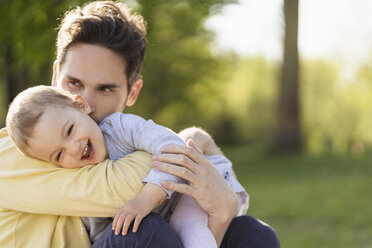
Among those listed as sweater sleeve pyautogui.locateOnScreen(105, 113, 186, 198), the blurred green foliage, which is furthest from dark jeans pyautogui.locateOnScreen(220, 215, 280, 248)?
the blurred green foliage

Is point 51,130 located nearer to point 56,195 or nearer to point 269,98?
point 56,195

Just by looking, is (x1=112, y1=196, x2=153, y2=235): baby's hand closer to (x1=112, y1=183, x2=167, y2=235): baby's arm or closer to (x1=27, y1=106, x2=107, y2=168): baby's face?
(x1=112, y1=183, x2=167, y2=235): baby's arm

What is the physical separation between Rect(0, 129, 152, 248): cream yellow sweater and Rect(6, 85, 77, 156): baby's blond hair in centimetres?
8

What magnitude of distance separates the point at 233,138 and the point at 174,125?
3.16 meters

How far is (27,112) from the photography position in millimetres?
2027

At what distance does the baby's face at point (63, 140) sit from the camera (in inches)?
80.0

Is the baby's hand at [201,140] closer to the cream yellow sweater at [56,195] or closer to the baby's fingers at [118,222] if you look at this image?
the cream yellow sweater at [56,195]

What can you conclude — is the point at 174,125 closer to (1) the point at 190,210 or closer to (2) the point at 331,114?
(2) the point at 331,114

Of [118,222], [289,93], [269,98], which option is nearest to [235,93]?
[269,98]

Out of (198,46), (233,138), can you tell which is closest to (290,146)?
(233,138)

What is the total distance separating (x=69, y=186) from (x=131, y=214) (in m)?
0.26

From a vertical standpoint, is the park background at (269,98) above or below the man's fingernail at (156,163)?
below

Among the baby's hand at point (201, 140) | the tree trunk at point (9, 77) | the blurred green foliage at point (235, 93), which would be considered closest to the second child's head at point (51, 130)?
the baby's hand at point (201, 140)

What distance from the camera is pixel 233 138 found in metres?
19.4
